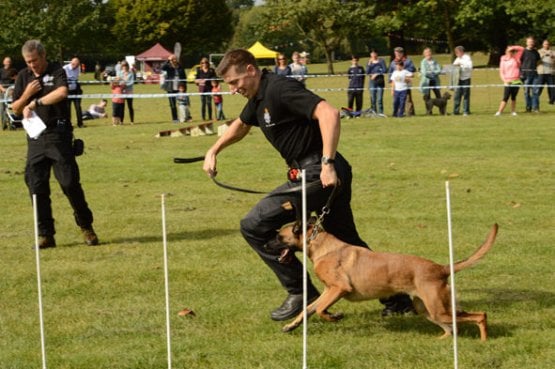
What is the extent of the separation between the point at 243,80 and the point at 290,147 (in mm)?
541

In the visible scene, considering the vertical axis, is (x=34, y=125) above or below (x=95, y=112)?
above

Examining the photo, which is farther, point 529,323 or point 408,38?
point 408,38

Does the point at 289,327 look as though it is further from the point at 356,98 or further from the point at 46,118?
the point at 356,98

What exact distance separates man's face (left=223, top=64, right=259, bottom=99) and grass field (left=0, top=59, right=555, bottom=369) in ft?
5.36

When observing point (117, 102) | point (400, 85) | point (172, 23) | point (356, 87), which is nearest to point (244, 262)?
point (400, 85)

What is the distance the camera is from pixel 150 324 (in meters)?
6.61

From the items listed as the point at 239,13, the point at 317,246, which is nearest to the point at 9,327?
the point at 317,246

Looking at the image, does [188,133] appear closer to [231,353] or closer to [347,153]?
[347,153]

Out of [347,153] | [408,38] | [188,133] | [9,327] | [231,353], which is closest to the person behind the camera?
[231,353]

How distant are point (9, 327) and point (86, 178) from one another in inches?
332

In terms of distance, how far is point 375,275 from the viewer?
5.94m

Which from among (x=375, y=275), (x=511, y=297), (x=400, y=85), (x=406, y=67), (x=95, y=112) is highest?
(x=375, y=275)

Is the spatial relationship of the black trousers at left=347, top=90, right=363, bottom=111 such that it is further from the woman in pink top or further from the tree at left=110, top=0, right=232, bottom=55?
the tree at left=110, top=0, right=232, bottom=55

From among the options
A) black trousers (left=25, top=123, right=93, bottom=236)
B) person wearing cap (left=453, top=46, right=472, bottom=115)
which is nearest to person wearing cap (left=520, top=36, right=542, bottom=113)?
person wearing cap (left=453, top=46, right=472, bottom=115)
